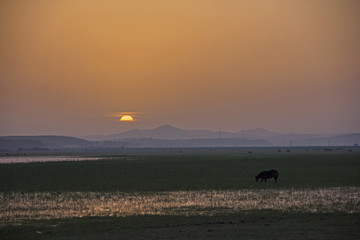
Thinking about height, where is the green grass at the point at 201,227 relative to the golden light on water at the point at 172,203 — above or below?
below

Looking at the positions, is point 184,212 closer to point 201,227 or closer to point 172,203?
point 172,203

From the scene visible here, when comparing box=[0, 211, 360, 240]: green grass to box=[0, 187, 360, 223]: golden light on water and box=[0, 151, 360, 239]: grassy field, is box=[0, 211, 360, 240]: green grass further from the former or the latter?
box=[0, 187, 360, 223]: golden light on water

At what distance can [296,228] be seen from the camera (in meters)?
20.0

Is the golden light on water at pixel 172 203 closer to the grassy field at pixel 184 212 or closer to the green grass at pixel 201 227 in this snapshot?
the grassy field at pixel 184 212

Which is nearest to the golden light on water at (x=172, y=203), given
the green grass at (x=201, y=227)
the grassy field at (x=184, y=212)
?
the grassy field at (x=184, y=212)

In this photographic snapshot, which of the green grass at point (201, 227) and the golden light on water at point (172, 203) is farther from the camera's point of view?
the golden light on water at point (172, 203)

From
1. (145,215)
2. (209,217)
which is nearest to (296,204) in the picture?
(209,217)

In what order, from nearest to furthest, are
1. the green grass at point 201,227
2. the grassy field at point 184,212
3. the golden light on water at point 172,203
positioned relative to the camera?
the green grass at point 201,227
the grassy field at point 184,212
the golden light on water at point 172,203

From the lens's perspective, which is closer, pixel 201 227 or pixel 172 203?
pixel 201 227

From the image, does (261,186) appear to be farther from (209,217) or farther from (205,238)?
(205,238)

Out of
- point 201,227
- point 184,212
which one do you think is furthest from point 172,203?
point 201,227

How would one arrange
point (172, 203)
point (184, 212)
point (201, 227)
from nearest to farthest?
point (201, 227)
point (184, 212)
point (172, 203)

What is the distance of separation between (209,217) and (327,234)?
6.20 m

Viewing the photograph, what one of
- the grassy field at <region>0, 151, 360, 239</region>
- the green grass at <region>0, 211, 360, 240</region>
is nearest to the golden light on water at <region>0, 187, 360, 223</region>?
the grassy field at <region>0, 151, 360, 239</region>
